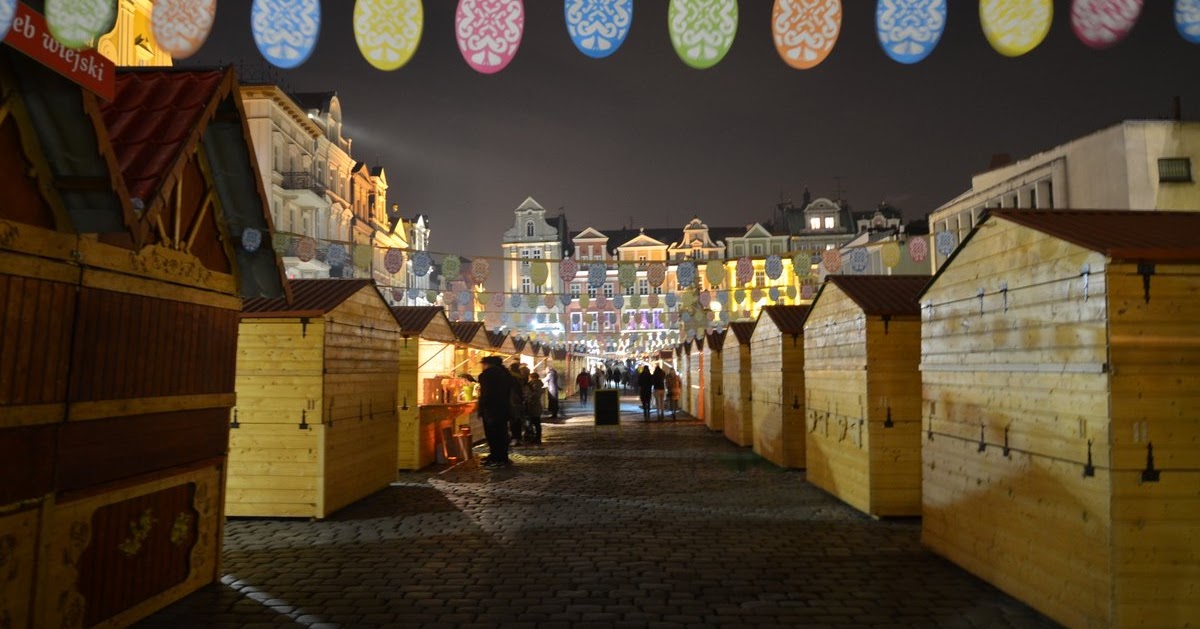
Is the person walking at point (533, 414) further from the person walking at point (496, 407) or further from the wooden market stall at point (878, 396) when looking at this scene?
the wooden market stall at point (878, 396)

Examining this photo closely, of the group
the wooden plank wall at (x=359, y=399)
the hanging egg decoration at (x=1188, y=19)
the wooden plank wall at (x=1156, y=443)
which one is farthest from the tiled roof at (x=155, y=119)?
the hanging egg decoration at (x=1188, y=19)

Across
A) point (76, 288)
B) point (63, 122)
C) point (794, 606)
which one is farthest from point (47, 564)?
point (794, 606)

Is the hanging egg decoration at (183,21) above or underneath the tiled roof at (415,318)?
above

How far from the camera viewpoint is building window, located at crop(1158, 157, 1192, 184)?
85.9 ft

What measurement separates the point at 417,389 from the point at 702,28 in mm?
10619

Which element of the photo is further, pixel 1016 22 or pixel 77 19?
pixel 1016 22

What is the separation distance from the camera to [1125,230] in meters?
6.47

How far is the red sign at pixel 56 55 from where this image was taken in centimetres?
422

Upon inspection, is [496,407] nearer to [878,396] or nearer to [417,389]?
[417,389]

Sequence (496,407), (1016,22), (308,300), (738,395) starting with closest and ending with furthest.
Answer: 1. (1016,22)
2. (308,300)
3. (496,407)
4. (738,395)

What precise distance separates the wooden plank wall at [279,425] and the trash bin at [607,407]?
14.7 meters

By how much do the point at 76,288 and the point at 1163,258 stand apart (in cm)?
749

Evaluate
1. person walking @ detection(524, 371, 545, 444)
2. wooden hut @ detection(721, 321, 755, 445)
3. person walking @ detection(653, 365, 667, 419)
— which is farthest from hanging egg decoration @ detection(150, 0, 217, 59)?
person walking @ detection(653, 365, 667, 419)

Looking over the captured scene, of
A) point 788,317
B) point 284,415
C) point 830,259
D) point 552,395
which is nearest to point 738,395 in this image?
point 788,317
